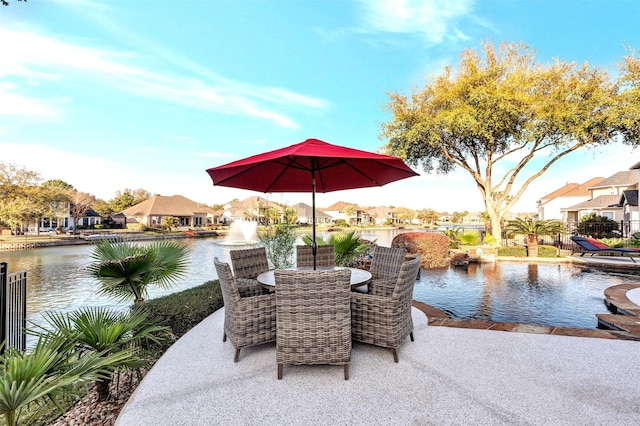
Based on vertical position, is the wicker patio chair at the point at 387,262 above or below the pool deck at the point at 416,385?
above

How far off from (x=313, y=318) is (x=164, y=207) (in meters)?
54.8

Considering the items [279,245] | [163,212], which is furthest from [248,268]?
[163,212]

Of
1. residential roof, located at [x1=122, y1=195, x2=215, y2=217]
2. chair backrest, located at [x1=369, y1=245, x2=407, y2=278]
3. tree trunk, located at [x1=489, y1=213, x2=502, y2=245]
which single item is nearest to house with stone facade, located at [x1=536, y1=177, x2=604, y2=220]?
tree trunk, located at [x1=489, y1=213, x2=502, y2=245]

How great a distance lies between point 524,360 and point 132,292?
4731mm

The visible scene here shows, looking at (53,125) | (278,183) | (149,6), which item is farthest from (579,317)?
(53,125)

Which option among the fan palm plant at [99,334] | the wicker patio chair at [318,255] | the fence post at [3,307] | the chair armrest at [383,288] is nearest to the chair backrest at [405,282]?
the chair armrest at [383,288]

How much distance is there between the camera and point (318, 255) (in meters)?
5.18

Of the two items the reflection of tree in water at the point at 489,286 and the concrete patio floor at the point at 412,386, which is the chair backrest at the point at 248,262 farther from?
the reflection of tree in water at the point at 489,286

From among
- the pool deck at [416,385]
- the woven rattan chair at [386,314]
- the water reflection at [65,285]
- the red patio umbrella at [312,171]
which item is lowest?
the water reflection at [65,285]

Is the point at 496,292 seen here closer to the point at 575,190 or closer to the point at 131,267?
the point at 131,267

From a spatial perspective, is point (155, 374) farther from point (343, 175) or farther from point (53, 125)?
point (53, 125)

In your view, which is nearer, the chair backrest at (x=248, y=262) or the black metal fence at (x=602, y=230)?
the chair backrest at (x=248, y=262)

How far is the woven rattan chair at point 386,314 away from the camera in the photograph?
9.79ft

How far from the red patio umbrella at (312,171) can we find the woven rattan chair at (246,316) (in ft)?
3.67
